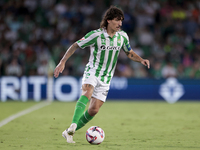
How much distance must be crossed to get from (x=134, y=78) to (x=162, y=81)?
3.39 feet

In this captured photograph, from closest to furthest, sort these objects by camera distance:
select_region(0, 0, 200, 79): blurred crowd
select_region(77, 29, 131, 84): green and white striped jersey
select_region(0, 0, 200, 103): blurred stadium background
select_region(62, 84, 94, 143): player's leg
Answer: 1. select_region(62, 84, 94, 143): player's leg
2. select_region(77, 29, 131, 84): green and white striped jersey
3. select_region(0, 0, 200, 103): blurred stadium background
4. select_region(0, 0, 200, 79): blurred crowd

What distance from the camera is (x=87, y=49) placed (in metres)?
16.5

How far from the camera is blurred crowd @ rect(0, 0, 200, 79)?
1552 centimetres

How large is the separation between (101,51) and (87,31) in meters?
11.2

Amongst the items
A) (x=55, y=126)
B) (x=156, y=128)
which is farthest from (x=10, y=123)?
(x=156, y=128)

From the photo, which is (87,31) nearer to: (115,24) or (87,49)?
(87,49)

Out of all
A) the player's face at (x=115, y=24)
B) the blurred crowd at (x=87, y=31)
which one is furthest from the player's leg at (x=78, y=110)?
the blurred crowd at (x=87, y=31)

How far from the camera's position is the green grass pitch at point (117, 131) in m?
5.66

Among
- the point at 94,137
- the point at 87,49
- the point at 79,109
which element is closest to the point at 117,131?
the point at 94,137

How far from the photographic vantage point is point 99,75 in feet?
20.2

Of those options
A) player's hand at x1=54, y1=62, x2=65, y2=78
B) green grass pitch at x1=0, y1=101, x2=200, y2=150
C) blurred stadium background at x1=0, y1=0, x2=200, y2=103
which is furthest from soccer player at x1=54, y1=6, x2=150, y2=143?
blurred stadium background at x1=0, y1=0, x2=200, y2=103

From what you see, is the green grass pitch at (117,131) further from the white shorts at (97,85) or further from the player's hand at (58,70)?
the player's hand at (58,70)

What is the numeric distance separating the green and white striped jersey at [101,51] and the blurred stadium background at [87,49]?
8474 millimetres

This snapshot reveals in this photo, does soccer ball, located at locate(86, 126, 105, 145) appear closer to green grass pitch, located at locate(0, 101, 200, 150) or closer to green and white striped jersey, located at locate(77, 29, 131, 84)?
green grass pitch, located at locate(0, 101, 200, 150)
